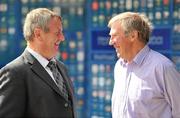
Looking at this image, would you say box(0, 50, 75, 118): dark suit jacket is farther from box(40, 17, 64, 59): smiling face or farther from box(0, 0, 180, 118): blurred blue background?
box(0, 0, 180, 118): blurred blue background

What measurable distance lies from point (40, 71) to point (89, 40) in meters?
2.56

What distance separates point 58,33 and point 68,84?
0.38m

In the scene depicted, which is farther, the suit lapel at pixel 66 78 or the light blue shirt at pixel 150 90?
the suit lapel at pixel 66 78

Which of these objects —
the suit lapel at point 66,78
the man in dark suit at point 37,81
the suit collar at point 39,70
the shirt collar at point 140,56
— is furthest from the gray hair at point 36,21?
the shirt collar at point 140,56

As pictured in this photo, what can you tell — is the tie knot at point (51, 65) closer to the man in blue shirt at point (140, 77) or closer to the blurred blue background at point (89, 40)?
the man in blue shirt at point (140, 77)

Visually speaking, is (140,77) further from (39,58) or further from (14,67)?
(14,67)

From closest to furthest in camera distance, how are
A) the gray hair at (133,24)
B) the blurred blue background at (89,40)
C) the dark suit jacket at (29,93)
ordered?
1. the dark suit jacket at (29,93)
2. the gray hair at (133,24)
3. the blurred blue background at (89,40)

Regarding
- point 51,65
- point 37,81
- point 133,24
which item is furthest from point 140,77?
point 37,81

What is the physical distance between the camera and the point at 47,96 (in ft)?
9.50

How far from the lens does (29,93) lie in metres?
2.85

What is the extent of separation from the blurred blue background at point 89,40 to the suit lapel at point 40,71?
8.00 feet

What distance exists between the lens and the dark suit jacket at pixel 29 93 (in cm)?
279

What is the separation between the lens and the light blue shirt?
3.09 m

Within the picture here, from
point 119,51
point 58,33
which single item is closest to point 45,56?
point 58,33
